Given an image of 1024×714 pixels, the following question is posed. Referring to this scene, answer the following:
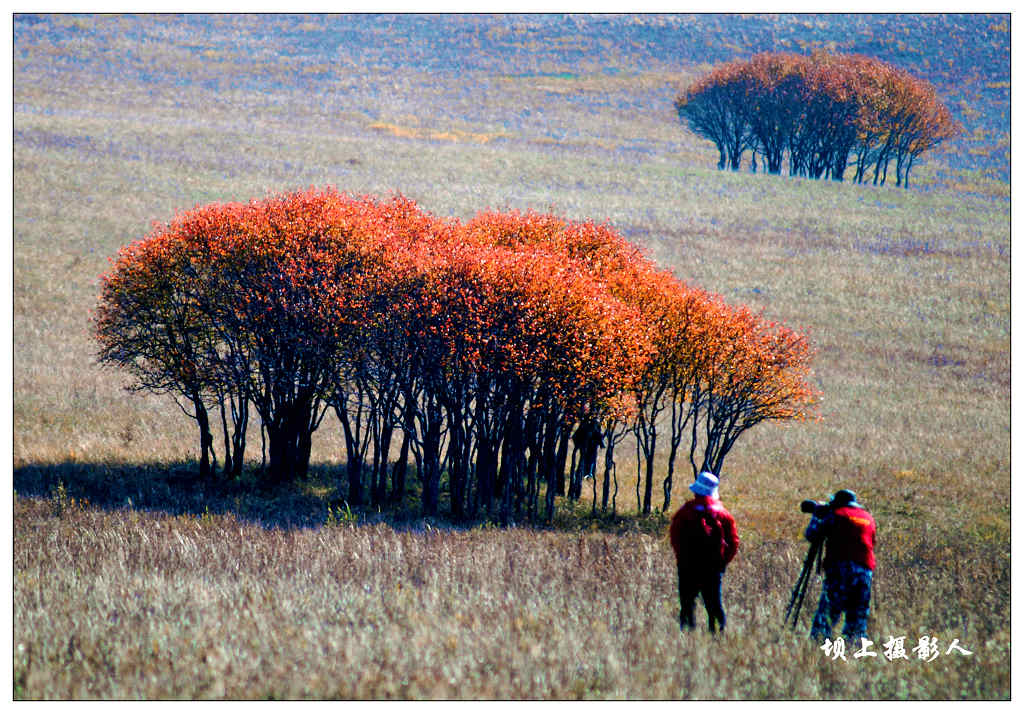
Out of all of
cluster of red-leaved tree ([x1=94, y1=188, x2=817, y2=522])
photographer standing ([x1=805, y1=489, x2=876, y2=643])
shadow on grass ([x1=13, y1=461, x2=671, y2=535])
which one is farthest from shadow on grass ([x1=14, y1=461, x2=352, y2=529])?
photographer standing ([x1=805, y1=489, x2=876, y2=643])

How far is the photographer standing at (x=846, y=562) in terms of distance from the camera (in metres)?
10.3

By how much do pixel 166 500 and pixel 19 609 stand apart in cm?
1135

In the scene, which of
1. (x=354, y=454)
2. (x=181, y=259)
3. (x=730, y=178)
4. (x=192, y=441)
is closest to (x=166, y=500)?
(x=354, y=454)

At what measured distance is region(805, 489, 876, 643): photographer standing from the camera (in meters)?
10.3

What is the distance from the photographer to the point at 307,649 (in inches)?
336

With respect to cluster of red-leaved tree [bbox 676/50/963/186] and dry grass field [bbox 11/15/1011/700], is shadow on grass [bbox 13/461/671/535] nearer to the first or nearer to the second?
dry grass field [bbox 11/15/1011/700]

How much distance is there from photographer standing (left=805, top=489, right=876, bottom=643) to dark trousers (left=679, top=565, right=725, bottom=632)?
45.3 inches

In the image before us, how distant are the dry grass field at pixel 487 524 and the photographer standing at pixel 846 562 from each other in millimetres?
577

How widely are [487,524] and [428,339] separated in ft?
14.2

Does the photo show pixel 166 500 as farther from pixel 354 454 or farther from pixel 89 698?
pixel 89 698

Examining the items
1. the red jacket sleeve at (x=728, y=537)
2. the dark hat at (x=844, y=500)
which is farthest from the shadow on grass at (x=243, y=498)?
the dark hat at (x=844, y=500)

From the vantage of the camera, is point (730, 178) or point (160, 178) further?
point (730, 178)

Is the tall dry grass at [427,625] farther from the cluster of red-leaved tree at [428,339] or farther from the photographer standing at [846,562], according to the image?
the cluster of red-leaved tree at [428,339]

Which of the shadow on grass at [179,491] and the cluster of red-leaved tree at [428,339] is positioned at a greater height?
the cluster of red-leaved tree at [428,339]
